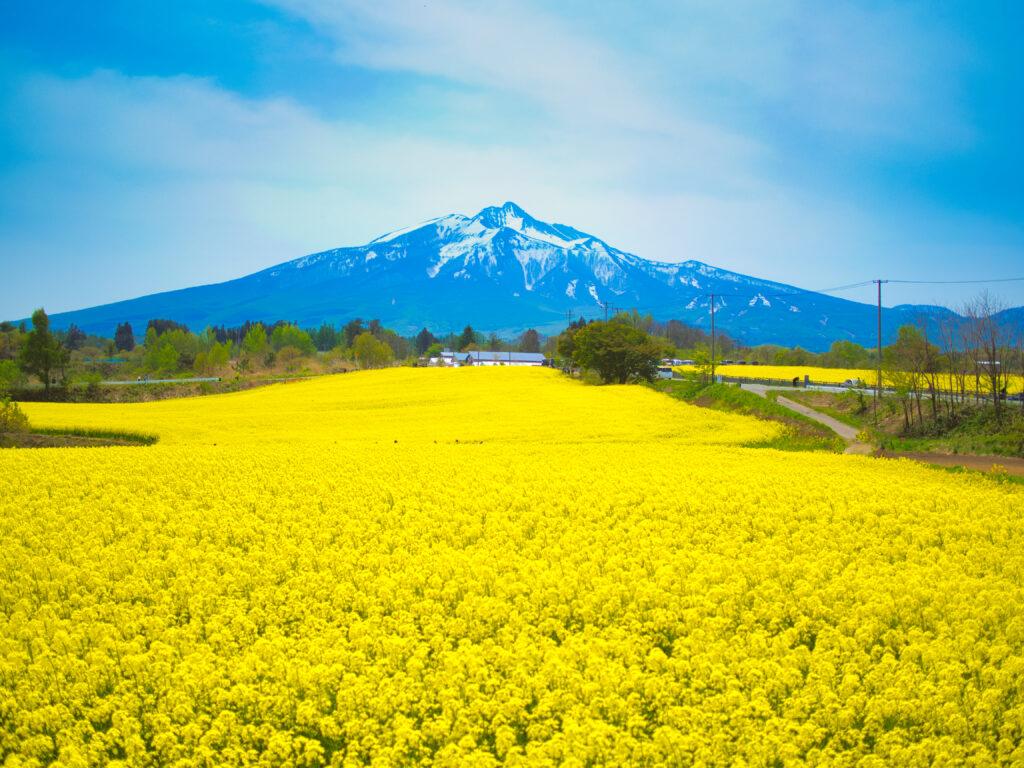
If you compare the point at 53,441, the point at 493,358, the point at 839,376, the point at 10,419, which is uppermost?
the point at 493,358

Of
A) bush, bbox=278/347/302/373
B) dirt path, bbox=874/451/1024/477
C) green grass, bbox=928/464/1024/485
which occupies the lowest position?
dirt path, bbox=874/451/1024/477

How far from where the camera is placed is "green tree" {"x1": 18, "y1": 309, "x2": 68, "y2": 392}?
67.1 m

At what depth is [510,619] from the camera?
30.6ft

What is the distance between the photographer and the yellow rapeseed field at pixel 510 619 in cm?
700

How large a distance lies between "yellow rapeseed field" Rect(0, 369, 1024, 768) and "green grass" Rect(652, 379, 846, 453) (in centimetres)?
1053

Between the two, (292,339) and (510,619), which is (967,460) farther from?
(292,339)

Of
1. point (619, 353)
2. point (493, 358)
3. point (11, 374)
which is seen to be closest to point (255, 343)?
point (493, 358)

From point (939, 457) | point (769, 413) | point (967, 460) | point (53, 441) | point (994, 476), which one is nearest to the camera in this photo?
point (994, 476)

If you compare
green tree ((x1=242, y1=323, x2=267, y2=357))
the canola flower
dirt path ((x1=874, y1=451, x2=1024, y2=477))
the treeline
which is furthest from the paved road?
green tree ((x1=242, y1=323, x2=267, y2=357))

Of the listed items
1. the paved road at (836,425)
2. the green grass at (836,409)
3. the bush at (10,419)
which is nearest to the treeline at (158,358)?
A: the bush at (10,419)

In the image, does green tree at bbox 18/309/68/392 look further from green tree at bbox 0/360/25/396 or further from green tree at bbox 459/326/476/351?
green tree at bbox 459/326/476/351

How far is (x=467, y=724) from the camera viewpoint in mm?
6984

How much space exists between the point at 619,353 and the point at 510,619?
Answer: 193 feet

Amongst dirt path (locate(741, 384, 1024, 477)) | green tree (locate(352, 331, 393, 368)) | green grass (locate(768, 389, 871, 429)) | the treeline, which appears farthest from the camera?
green tree (locate(352, 331, 393, 368))
